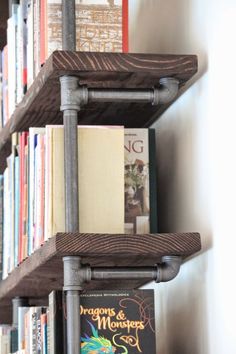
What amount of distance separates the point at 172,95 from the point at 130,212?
9.4 inches

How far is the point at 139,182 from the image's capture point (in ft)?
6.06

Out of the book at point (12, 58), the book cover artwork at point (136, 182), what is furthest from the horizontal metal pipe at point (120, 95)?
the book at point (12, 58)

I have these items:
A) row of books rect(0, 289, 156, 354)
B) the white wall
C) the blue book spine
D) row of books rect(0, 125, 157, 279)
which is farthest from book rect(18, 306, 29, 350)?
row of books rect(0, 289, 156, 354)

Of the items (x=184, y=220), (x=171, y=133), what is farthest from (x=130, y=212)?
(x=171, y=133)

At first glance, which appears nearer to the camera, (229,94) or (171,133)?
(229,94)

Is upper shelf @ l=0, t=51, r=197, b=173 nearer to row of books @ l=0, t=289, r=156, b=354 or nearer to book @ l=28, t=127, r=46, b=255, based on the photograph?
book @ l=28, t=127, r=46, b=255

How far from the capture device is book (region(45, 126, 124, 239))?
5.71ft

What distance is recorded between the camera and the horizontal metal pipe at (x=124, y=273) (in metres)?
1.69

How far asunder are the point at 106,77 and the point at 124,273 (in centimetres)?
36

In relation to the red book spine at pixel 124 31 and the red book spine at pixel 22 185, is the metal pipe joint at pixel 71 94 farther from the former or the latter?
the red book spine at pixel 22 185

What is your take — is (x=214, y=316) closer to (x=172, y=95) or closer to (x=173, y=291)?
(x=173, y=291)

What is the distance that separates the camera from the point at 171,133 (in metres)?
1.96

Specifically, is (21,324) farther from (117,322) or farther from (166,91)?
(166,91)

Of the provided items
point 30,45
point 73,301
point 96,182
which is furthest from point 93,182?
point 30,45
